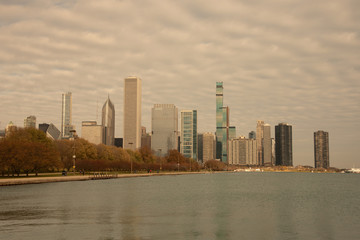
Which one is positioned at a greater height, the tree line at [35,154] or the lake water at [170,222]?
the tree line at [35,154]

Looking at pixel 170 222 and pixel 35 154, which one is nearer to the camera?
pixel 170 222

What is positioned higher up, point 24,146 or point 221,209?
point 24,146

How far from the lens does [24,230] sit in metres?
35.0

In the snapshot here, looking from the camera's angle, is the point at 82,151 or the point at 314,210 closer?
the point at 314,210

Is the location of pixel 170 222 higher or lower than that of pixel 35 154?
lower

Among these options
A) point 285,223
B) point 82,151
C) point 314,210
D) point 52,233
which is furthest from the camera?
point 82,151

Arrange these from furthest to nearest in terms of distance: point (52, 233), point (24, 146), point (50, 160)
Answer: point (50, 160) → point (24, 146) → point (52, 233)

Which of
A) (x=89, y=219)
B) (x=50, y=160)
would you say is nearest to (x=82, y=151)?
(x=50, y=160)

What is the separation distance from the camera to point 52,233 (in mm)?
33688

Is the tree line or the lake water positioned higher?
the tree line

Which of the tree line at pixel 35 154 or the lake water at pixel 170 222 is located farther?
the tree line at pixel 35 154

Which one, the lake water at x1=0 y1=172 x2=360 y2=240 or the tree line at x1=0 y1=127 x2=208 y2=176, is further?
the tree line at x1=0 y1=127 x2=208 y2=176

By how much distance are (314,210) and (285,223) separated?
15.3 m

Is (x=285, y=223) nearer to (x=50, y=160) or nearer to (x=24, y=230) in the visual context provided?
(x=24, y=230)
